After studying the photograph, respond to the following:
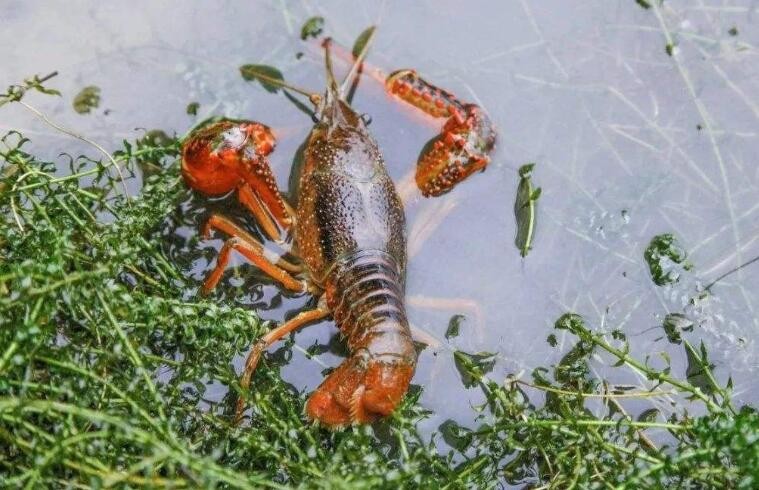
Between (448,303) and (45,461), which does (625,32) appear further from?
(45,461)

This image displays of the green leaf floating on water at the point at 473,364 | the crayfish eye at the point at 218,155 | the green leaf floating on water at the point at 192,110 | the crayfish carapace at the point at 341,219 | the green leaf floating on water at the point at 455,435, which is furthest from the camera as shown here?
the green leaf floating on water at the point at 192,110

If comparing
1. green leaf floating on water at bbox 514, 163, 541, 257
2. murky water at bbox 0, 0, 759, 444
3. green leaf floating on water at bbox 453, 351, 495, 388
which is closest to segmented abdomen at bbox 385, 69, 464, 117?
murky water at bbox 0, 0, 759, 444

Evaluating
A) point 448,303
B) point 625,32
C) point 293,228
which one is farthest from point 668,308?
point 293,228

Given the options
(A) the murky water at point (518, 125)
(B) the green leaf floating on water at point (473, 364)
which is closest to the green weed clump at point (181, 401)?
(B) the green leaf floating on water at point (473, 364)

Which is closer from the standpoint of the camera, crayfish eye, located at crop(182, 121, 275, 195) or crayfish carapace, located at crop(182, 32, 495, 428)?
crayfish carapace, located at crop(182, 32, 495, 428)

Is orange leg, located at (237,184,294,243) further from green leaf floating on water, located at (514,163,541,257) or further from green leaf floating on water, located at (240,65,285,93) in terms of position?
green leaf floating on water, located at (514,163,541,257)

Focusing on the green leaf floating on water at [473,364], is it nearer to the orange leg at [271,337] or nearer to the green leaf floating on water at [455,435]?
the green leaf floating on water at [455,435]
